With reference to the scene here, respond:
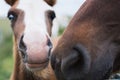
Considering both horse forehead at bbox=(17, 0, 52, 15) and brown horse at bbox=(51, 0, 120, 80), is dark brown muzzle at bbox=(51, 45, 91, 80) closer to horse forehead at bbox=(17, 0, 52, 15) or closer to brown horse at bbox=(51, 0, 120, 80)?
brown horse at bbox=(51, 0, 120, 80)

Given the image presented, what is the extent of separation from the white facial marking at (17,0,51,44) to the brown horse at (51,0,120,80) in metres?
1.37

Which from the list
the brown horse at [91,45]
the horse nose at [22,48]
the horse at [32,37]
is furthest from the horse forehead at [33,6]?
the brown horse at [91,45]

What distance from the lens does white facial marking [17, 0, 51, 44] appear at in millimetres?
3983

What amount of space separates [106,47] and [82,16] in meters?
0.25

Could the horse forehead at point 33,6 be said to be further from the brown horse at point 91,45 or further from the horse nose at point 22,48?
the brown horse at point 91,45

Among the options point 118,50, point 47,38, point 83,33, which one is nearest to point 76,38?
point 83,33

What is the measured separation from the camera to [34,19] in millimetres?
4320

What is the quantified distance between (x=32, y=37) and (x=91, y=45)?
1581 millimetres

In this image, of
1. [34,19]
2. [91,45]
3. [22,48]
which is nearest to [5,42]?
[34,19]

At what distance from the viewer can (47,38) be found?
4027 millimetres

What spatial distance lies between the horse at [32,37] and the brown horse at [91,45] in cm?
129

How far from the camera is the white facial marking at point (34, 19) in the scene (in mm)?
3983

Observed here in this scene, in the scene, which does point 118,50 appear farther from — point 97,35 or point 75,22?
point 75,22

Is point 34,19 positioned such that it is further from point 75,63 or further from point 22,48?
point 75,63
